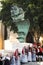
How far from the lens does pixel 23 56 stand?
443 inches

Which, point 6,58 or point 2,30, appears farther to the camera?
point 2,30

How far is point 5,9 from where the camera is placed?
631 inches

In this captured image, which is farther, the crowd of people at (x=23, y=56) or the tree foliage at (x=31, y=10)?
the tree foliage at (x=31, y=10)

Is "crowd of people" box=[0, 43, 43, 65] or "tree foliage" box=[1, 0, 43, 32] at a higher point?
"tree foliage" box=[1, 0, 43, 32]

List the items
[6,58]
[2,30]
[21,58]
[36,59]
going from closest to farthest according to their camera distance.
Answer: [6,58] → [21,58] → [36,59] → [2,30]

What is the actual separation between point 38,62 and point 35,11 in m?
4.39

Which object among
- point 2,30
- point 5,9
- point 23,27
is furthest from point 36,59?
A: point 2,30

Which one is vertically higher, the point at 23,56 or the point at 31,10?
the point at 31,10

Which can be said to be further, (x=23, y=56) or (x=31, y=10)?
(x=31, y=10)

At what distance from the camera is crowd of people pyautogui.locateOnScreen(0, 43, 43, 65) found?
414 inches

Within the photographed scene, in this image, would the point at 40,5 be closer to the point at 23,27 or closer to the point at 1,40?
the point at 23,27

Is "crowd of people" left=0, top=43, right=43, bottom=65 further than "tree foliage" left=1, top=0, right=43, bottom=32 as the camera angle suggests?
No

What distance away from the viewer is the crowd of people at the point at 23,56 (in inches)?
414

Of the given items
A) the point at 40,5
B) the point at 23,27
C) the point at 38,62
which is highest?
the point at 40,5
